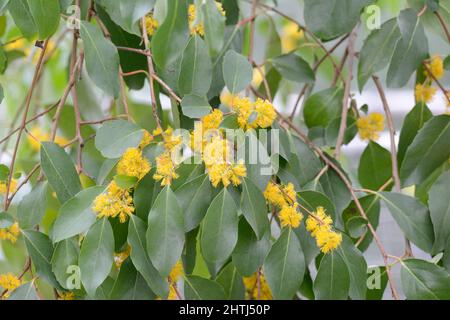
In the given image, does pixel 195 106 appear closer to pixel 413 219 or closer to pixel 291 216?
pixel 291 216

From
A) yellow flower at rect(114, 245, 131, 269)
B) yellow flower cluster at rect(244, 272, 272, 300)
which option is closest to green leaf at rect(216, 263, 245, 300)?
yellow flower cluster at rect(244, 272, 272, 300)

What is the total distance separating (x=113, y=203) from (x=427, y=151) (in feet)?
1.39

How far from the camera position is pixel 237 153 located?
0.72m

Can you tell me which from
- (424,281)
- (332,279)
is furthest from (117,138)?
(424,281)

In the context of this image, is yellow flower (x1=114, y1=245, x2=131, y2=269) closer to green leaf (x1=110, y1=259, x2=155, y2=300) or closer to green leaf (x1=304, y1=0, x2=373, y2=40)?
green leaf (x1=110, y1=259, x2=155, y2=300)

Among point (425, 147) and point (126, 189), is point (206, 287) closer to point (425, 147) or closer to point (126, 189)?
point (126, 189)

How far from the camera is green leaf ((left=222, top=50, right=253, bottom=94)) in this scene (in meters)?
0.79

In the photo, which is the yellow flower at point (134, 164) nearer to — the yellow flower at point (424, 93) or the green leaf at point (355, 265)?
the green leaf at point (355, 265)

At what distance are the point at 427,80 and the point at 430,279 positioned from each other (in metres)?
0.35

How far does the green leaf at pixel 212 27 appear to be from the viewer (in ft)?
2.15

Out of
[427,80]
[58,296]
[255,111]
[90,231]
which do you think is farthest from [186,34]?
[427,80]

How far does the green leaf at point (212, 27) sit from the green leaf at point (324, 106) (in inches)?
19.0

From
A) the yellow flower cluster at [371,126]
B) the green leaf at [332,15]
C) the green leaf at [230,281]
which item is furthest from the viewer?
the yellow flower cluster at [371,126]

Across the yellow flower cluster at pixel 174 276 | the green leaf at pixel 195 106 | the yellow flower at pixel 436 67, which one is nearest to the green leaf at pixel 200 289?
the yellow flower cluster at pixel 174 276
